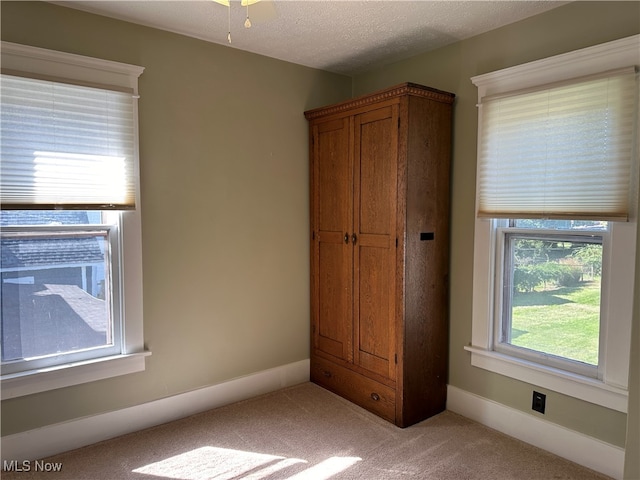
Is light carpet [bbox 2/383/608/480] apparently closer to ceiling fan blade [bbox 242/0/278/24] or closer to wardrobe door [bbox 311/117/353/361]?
wardrobe door [bbox 311/117/353/361]

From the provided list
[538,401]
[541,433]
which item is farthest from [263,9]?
[541,433]

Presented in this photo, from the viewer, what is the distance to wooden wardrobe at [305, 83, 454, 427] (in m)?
2.60

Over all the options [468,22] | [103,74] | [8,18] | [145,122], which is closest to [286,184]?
[145,122]

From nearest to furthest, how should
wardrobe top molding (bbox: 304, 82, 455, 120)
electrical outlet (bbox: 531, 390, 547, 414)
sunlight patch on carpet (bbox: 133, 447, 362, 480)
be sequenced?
1. sunlight patch on carpet (bbox: 133, 447, 362, 480)
2. electrical outlet (bbox: 531, 390, 547, 414)
3. wardrobe top molding (bbox: 304, 82, 455, 120)

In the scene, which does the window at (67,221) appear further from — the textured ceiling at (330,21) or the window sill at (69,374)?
the textured ceiling at (330,21)

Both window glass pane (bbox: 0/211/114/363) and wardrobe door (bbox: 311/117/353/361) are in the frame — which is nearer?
window glass pane (bbox: 0/211/114/363)

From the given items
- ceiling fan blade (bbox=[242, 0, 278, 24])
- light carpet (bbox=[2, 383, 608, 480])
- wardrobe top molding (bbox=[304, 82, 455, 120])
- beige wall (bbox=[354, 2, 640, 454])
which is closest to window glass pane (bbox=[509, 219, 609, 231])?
beige wall (bbox=[354, 2, 640, 454])

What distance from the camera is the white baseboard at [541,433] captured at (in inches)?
84.9

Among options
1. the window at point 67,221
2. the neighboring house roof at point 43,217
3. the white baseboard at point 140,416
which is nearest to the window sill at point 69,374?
the window at point 67,221

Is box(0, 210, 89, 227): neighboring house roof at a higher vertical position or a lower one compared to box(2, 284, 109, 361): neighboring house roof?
higher

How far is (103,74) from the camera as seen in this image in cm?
241

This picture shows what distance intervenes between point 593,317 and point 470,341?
2.45ft

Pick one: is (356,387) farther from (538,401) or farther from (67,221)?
(67,221)

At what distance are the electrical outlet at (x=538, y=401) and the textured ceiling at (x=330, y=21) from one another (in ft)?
7.14
